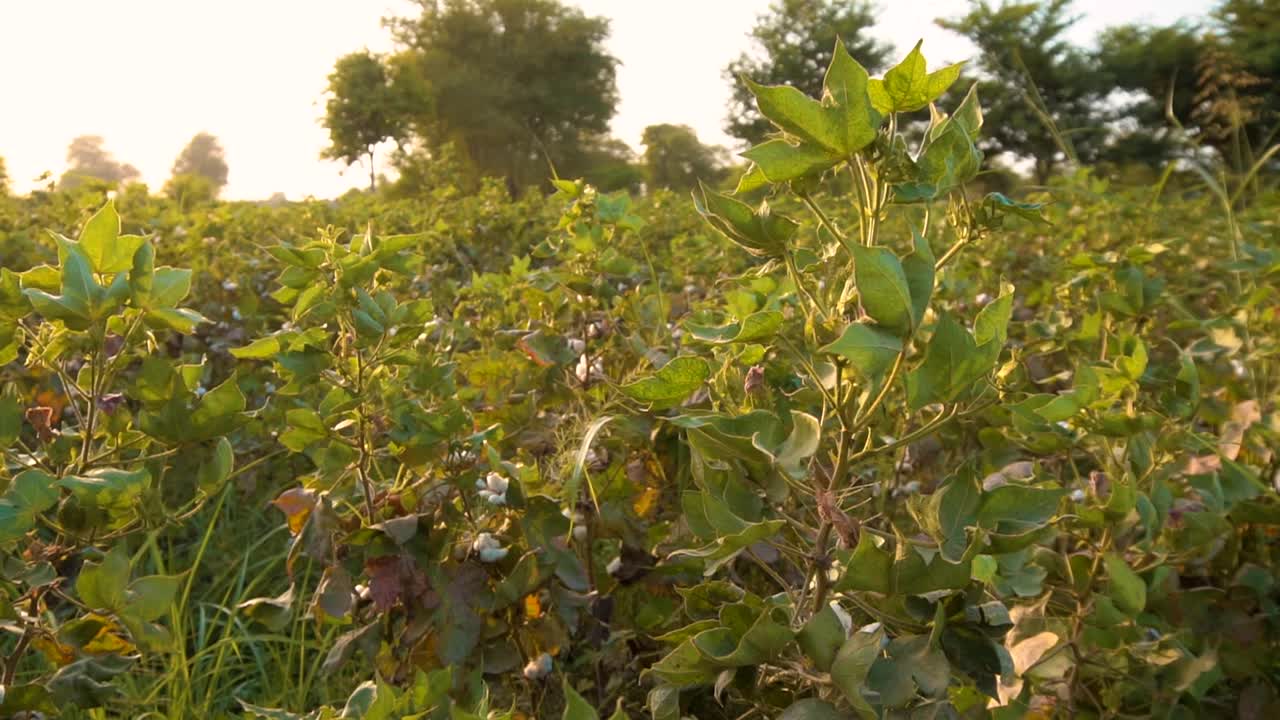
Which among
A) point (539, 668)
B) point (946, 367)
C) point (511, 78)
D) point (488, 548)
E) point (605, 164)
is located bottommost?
point (605, 164)

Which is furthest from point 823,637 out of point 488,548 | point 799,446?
point 488,548

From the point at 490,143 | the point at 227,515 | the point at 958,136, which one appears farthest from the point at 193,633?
the point at 490,143

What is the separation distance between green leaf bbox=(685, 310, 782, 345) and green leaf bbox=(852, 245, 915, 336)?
11 centimetres

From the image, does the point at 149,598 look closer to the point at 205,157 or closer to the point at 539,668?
the point at 539,668

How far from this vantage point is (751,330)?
76cm

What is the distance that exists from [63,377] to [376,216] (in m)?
4.49

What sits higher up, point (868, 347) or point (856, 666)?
point (868, 347)

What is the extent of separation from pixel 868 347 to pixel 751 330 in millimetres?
131

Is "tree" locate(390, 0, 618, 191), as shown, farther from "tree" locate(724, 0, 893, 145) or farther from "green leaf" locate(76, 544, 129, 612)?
"green leaf" locate(76, 544, 129, 612)

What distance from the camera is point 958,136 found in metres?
0.72

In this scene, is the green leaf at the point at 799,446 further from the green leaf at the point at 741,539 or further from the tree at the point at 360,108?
the tree at the point at 360,108

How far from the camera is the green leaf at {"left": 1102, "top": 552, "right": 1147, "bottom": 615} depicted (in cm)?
128

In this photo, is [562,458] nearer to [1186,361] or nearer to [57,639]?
[57,639]

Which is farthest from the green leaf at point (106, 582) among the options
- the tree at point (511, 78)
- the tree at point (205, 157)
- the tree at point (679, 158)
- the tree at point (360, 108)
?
the tree at point (205, 157)
